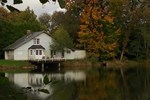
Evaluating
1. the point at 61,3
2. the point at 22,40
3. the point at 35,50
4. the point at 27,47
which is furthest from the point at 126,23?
the point at 61,3

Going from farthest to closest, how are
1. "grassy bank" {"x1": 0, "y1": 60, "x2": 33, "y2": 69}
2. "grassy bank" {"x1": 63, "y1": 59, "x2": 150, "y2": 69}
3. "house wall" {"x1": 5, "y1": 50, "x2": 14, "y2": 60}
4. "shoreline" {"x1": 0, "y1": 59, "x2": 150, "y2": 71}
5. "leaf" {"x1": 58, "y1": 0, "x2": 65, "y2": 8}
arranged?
1. "house wall" {"x1": 5, "y1": 50, "x2": 14, "y2": 60}
2. "grassy bank" {"x1": 63, "y1": 59, "x2": 150, "y2": 69}
3. "shoreline" {"x1": 0, "y1": 59, "x2": 150, "y2": 71}
4. "grassy bank" {"x1": 0, "y1": 60, "x2": 33, "y2": 69}
5. "leaf" {"x1": 58, "y1": 0, "x2": 65, "y2": 8}

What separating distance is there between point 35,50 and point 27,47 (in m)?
1.18

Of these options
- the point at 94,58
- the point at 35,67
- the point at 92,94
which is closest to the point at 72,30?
the point at 94,58

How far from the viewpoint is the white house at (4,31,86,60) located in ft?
171

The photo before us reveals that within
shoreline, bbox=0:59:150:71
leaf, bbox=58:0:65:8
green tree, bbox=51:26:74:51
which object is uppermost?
green tree, bbox=51:26:74:51

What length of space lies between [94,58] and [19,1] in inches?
1983

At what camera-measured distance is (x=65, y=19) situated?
206 ft

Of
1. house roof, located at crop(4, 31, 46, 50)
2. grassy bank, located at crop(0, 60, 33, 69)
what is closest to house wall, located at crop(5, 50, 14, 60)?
house roof, located at crop(4, 31, 46, 50)

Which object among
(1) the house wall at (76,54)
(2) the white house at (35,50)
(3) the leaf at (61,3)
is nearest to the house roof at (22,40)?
(2) the white house at (35,50)

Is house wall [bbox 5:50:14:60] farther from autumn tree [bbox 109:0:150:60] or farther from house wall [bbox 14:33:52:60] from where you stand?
autumn tree [bbox 109:0:150:60]

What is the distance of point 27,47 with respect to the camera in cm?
5294

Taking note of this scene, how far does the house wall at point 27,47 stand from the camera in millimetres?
Answer: 52312

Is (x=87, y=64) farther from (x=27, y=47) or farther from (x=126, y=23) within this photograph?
(x=126, y=23)

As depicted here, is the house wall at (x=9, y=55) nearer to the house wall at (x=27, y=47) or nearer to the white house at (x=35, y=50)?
the white house at (x=35, y=50)
